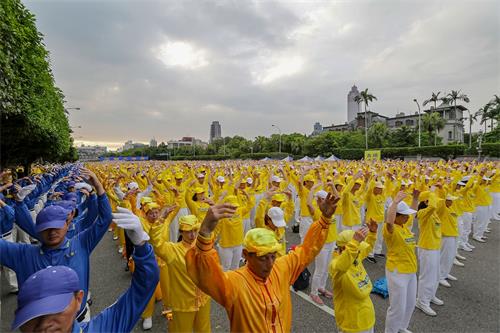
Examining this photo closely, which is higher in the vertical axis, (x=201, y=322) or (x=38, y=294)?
(x=38, y=294)

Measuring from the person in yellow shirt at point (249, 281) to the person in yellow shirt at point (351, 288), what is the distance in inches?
38.8

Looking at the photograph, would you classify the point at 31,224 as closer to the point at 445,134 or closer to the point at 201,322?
the point at 201,322

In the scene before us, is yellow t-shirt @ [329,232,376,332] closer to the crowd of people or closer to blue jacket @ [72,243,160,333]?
the crowd of people

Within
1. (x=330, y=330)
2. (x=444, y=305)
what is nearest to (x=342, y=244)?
(x=330, y=330)

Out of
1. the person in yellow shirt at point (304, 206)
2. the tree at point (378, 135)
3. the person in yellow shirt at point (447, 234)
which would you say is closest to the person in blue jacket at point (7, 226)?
the person in yellow shirt at point (304, 206)

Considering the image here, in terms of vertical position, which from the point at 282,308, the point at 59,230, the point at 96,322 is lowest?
the point at 282,308

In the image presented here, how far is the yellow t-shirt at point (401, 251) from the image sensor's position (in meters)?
3.93

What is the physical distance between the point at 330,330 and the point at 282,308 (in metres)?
2.65

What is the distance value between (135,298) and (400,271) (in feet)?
12.1

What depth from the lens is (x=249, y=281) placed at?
2.17 metres

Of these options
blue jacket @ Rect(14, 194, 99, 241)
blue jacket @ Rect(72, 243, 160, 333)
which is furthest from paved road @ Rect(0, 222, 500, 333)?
blue jacket @ Rect(72, 243, 160, 333)

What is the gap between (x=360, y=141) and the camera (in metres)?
59.2

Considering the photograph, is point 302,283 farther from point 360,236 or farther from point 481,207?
point 481,207

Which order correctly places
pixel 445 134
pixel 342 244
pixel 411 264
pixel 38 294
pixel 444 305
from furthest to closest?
pixel 445 134 → pixel 444 305 → pixel 411 264 → pixel 342 244 → pixel 38 294
